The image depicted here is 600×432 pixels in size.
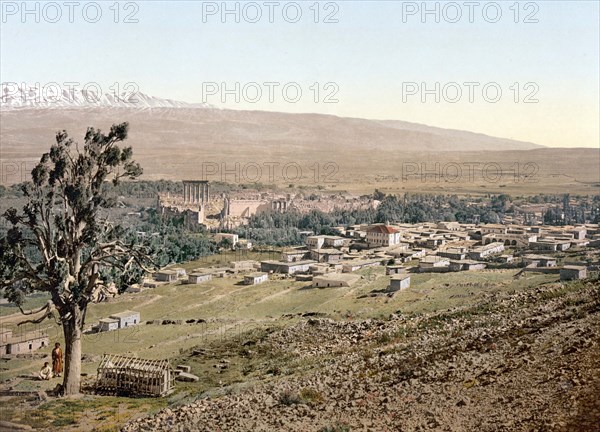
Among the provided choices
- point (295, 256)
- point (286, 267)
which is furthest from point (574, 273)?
point (295, 256)

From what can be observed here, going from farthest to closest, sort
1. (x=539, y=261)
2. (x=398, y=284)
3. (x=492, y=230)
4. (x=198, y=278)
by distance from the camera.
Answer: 1. (x=492, y=230)
2. (x=198, y=278)
3. (x=539, y=261)
4. (x=398, y=284)

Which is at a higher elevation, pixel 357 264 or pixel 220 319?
pixel 357 264

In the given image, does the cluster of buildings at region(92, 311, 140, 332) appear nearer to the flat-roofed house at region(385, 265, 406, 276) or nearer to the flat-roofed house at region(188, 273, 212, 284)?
the flat-roofed house at region(188, 273, 212, 284)

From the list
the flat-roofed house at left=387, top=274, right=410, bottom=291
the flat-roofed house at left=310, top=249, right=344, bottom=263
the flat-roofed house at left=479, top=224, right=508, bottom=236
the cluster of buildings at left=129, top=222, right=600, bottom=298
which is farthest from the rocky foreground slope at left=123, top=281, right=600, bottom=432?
the flat-roofed house at left=479, top=224, right=508, bottom=236

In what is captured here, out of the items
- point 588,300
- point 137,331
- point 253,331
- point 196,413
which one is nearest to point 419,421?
point 196,413

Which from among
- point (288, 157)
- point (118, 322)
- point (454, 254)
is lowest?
point (118, 322)

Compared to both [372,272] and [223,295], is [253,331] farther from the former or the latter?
[372,272]

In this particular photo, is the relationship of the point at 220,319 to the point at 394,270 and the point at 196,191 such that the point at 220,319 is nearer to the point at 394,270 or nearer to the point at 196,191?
the point at 394,270
